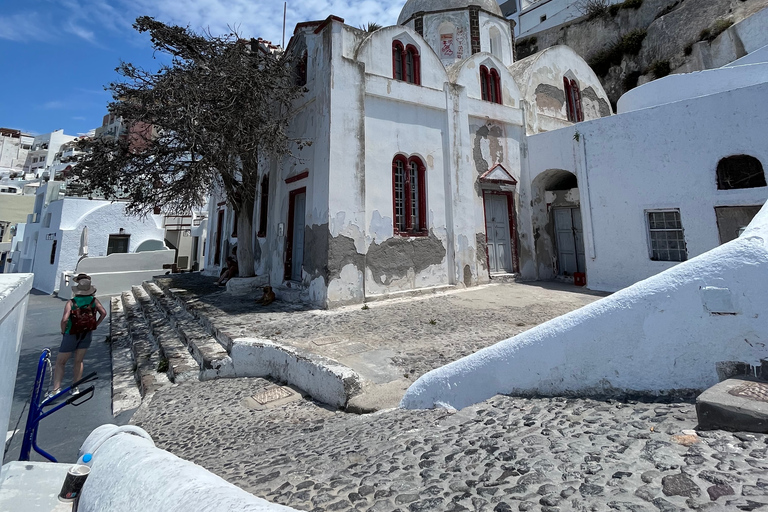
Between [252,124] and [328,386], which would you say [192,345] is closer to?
[328,386]

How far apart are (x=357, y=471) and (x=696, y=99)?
1062cm

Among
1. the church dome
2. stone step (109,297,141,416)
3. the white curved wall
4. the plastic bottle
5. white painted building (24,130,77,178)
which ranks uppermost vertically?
white painted building (24,130,77,178)

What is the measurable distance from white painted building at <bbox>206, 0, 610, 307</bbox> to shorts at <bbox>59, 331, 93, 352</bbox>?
401 cm

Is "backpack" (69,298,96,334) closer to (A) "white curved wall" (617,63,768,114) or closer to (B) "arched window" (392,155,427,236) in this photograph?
(B) "arched window" (392,155,427,236)

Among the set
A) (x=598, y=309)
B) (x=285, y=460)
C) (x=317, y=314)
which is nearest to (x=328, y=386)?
(x=285, y=460)

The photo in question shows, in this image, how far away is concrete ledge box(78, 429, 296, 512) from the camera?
1251 mm

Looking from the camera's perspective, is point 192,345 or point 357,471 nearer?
point 357,471

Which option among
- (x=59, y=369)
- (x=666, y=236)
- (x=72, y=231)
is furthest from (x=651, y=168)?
(x=72, y=231)

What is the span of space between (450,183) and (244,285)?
6592 millimetres

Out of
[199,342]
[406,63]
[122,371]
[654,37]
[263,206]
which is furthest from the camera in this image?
[654,37]

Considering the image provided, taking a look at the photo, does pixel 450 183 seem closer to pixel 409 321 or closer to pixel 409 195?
pixel 409 195

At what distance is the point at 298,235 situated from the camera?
9656mm

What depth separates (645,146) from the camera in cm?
877

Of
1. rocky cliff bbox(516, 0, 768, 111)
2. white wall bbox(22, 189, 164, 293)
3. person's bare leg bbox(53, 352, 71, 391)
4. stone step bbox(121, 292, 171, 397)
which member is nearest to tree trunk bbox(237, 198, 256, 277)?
stone step bbox(121, 292, 171, 397)
